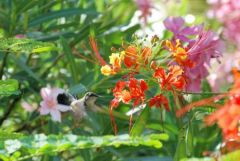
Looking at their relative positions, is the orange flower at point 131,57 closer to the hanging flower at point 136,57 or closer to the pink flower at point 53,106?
the hanging flower at point 136,57

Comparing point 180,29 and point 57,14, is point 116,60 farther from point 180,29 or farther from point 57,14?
point 57,14

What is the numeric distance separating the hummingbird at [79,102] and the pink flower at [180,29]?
297 mm

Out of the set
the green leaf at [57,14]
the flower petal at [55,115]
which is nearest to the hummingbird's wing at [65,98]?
the flower petal at [55,115]

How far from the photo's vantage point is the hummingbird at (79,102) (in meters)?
1.17

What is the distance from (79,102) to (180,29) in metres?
0.41

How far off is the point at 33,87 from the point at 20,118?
24cm

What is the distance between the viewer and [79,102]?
1197 millimetres

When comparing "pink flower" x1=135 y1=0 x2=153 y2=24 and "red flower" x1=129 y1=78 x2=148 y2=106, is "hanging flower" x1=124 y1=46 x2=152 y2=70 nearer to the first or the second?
"red flower" x1=129 y1=78 x2=148 y2=106

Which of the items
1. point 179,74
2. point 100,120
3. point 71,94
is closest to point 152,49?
point 179,74

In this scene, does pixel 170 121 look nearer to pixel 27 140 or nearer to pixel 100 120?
pixel 100 120

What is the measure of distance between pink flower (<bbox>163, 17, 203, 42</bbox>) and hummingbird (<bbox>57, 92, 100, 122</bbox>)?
0.97ft

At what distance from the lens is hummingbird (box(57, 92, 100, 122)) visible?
1.17 m

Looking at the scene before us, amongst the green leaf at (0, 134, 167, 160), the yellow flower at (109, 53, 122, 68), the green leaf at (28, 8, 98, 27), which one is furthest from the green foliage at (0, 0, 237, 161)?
the green leaf at (0, 134, 167, 160)

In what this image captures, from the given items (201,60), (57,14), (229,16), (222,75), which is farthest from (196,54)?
(229,16)
